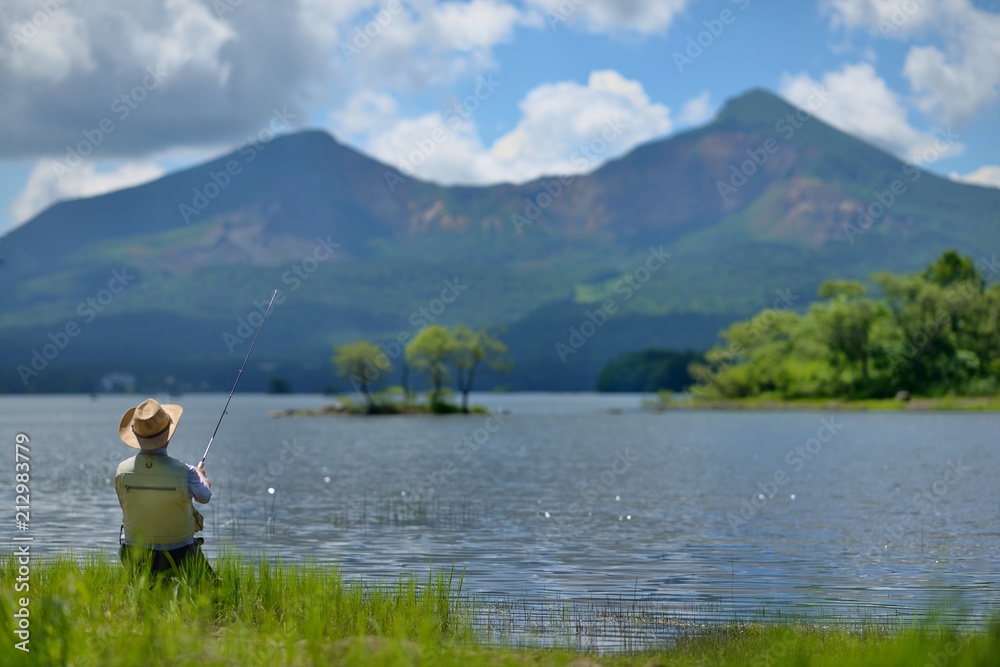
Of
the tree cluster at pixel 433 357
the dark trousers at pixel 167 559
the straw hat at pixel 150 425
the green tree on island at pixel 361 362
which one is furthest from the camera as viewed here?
the green tree on island at pixel 361 362

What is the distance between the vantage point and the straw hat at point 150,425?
1333 centimetres

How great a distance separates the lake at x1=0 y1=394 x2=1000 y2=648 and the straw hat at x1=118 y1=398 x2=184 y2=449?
5.12 meters

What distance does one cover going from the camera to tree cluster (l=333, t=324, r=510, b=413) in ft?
405

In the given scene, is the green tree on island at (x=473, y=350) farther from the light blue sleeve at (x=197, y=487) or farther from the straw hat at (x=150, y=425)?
the light blue sleeve at (x=197, y=487)

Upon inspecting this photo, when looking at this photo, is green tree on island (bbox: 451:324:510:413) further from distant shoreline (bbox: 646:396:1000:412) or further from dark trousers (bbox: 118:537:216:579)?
dark trousers (bbox: 118:537:216:579)

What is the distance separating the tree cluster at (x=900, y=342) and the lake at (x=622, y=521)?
7006cm

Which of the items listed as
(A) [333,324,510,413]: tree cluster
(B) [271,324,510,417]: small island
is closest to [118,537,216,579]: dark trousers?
(B) [271,324,510,417]: small island

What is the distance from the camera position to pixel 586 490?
39.6m

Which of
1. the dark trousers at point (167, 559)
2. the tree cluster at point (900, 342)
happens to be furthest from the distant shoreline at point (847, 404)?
the dark trousers at point (167, 559)

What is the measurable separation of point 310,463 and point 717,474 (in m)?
20.6

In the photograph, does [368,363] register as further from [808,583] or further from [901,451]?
[808,583]

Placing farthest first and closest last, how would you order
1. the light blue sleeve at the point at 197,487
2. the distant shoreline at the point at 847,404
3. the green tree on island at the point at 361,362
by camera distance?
the green tree on island at the point at 361,362
the distant shoreline at the point at 847,404
the light blue sleeve at the point at 197,487

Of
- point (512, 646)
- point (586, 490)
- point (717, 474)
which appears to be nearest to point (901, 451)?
point (717, 474)

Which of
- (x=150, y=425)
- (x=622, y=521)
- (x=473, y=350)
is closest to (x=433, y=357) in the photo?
(x=473, y=350)
